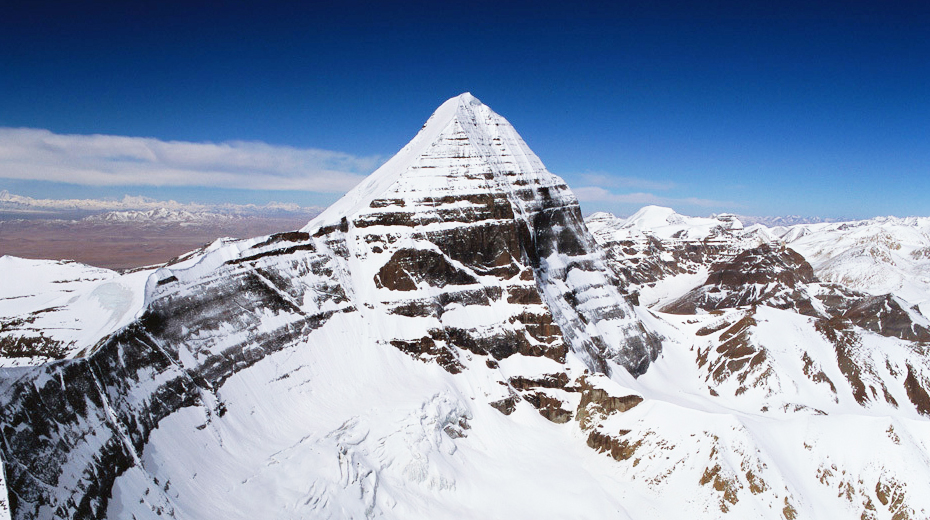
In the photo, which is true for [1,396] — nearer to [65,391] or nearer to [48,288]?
[65,391]

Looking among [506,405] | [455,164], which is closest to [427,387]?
[506,405]

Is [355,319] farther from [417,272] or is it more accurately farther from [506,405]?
[506,405]

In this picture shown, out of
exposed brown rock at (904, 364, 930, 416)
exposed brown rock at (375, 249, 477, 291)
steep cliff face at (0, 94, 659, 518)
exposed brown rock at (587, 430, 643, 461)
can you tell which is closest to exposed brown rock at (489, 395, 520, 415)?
steep cliff face at (0, 94, 659, 518)

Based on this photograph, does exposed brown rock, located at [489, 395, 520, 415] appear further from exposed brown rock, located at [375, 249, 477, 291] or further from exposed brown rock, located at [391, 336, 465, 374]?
exposed brown rock, located at [375, 249, 477, 291]

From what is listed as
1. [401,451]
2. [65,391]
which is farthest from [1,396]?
[401,451]

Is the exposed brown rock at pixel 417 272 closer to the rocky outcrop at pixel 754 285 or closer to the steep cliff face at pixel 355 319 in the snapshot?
the steep cliff face at pixel 355 319

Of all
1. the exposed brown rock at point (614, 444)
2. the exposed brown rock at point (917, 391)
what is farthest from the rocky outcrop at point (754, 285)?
the exposed brown rock at point (614, 444)
